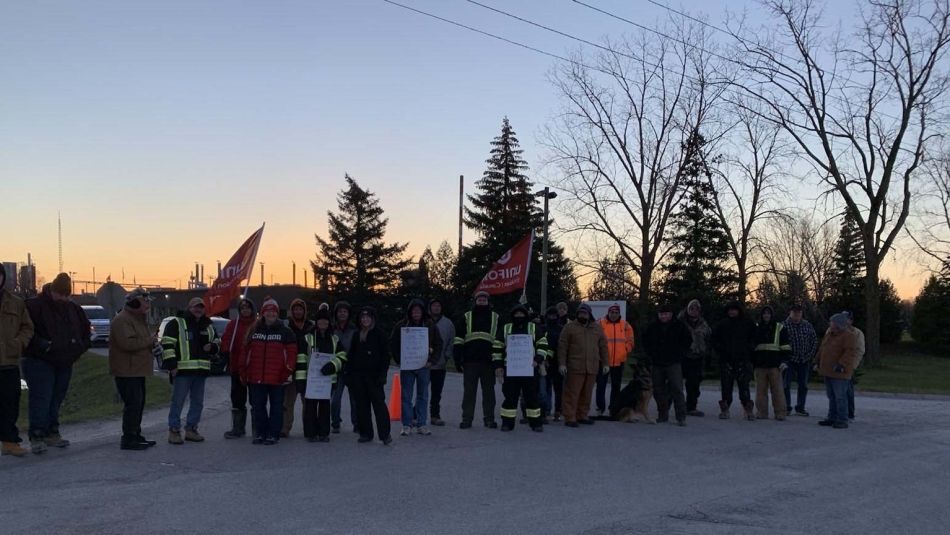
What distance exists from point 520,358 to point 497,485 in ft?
13.9

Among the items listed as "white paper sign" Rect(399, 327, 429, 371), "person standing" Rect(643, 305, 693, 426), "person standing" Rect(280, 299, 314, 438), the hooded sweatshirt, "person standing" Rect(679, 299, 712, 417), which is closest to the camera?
"person standing" Rect(280, 299, 314, 438)

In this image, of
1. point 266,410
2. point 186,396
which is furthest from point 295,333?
point 186,396

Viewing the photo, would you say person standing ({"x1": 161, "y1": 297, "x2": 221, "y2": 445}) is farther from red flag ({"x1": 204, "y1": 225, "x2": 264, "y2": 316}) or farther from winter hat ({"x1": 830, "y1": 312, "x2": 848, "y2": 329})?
winter hat ({"x1": 830, "y1": 312, "x2": 848, "y2": 329})

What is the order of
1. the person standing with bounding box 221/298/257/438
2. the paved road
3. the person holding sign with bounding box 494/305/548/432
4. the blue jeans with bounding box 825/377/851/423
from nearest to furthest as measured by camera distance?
the paved road < the person standing with bounding box 221/298/257/438 < the person holding sign with bounding box 494/305/548/432 < the blue jeans with bounding box 825/377/851/423

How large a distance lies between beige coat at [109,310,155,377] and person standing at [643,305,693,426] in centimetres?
784

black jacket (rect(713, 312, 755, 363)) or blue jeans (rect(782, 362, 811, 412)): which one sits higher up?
black jacket (rect(713, 312, 755, 363))

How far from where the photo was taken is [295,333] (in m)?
12.0

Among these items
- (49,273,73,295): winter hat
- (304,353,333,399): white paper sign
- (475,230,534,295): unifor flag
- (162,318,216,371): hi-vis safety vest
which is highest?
(475,230,534,295): unifor flag

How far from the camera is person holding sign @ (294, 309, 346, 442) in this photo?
11555 millimetres

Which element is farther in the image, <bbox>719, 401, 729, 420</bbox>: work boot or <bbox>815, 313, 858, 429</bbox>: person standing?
<bbox>719, 401, 729, 420</bbox>: work boot

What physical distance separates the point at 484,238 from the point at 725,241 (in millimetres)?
14242

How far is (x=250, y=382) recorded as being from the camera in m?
11.3

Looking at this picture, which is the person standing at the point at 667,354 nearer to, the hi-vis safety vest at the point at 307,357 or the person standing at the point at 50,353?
the hi-vis safety vest at the point at 307,357

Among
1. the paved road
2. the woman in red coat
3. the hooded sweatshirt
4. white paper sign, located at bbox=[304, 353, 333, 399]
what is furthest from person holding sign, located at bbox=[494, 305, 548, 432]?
the woman in red coat
